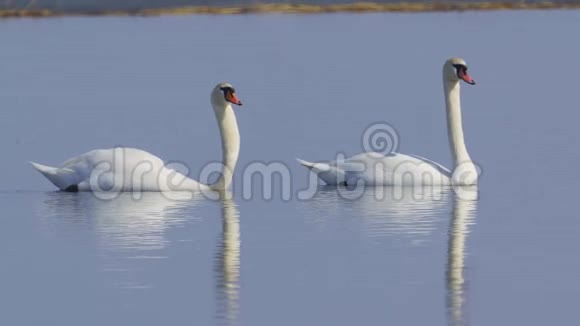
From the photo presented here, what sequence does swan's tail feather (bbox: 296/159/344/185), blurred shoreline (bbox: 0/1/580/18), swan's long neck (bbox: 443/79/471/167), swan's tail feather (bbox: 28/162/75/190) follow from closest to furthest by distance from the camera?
swan's tail feather (bbox: 28/162/75/190)
swan's tail feather (bbox: 296/159/344/185)
swan's long neck (bbox: 443/79/471/167)
blurred shoreline (bbox: 0/1/580/18)

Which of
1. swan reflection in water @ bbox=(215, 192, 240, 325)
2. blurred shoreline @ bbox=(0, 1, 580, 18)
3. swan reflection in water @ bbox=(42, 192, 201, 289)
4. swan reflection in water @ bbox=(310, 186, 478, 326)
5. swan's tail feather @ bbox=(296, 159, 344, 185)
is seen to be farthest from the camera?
blurred shoreline @ bbox=(0, 1, 580, 18)

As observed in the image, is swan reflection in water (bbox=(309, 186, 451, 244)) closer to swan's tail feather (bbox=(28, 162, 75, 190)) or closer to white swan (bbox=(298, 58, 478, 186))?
white swan (bbox=(298, 58, 478, 186))

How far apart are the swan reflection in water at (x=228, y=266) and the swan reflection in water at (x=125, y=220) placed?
0.31 metres

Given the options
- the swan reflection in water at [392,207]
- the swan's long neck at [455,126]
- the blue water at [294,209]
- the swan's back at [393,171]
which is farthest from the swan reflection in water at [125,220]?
the swan's long neck at [455,126]

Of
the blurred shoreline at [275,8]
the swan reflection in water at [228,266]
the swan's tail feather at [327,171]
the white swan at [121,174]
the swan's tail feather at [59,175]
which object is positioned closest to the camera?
the swan reflection in water at [228,266]

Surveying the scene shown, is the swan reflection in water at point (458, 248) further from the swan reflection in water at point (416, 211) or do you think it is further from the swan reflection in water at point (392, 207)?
the swan reflection in water at point (392, 207)

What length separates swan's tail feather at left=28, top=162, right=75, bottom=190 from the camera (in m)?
Answer: 15.4

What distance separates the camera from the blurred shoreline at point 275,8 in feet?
142


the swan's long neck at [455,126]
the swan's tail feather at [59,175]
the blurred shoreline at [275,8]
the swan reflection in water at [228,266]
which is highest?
the blurred shoreline at [275,8]

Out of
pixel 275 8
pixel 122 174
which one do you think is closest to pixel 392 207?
pixel 122 174

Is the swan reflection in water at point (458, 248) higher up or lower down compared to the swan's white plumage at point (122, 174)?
lower down

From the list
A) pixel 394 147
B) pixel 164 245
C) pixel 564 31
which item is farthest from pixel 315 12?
pixel 164 245

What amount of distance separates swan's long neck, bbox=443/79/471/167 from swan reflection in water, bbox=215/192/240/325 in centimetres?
210

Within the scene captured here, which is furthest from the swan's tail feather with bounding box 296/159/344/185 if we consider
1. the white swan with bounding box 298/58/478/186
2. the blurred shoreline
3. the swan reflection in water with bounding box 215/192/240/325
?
the blurred shoreline
